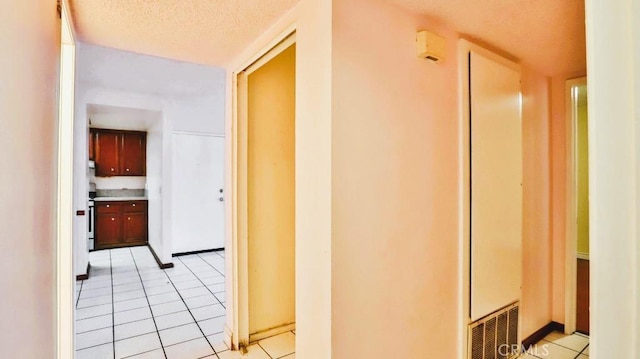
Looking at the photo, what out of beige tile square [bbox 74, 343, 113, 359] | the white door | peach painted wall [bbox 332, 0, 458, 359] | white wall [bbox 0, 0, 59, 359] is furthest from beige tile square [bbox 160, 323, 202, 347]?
the white door

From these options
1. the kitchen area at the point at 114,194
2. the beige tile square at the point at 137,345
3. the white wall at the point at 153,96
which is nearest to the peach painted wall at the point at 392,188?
the beige tile square at the point at 137,345

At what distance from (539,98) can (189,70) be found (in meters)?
3.26

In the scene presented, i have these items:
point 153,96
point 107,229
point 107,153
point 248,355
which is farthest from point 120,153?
point 248,355

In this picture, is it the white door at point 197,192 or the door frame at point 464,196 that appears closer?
the door frame at point 464,196

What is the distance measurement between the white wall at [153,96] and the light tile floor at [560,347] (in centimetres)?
364

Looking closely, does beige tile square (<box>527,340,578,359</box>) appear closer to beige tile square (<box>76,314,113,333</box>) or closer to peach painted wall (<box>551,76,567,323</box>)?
peach painted wall (<box>551,76,567,323</box>)

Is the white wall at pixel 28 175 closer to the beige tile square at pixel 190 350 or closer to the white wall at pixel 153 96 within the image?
the beige tile square at pixel 190 350

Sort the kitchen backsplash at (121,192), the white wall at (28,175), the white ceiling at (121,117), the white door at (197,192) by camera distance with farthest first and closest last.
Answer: the kitchen backsplash at (121,192) → the white door at (197,192) → the white ceiling at (121,117) → the white wall at (28,175)

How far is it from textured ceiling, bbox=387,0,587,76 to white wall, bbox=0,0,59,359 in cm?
146

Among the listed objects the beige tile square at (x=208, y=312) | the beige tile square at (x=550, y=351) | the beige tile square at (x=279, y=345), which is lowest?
the beige tile square at (x=550, y=351)

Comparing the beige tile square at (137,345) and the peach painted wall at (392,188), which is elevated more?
the peach painted wall at (392,188)

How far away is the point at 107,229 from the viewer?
558cm

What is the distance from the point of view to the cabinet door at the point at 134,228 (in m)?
5.73

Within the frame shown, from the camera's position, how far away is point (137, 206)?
5.85 metres
